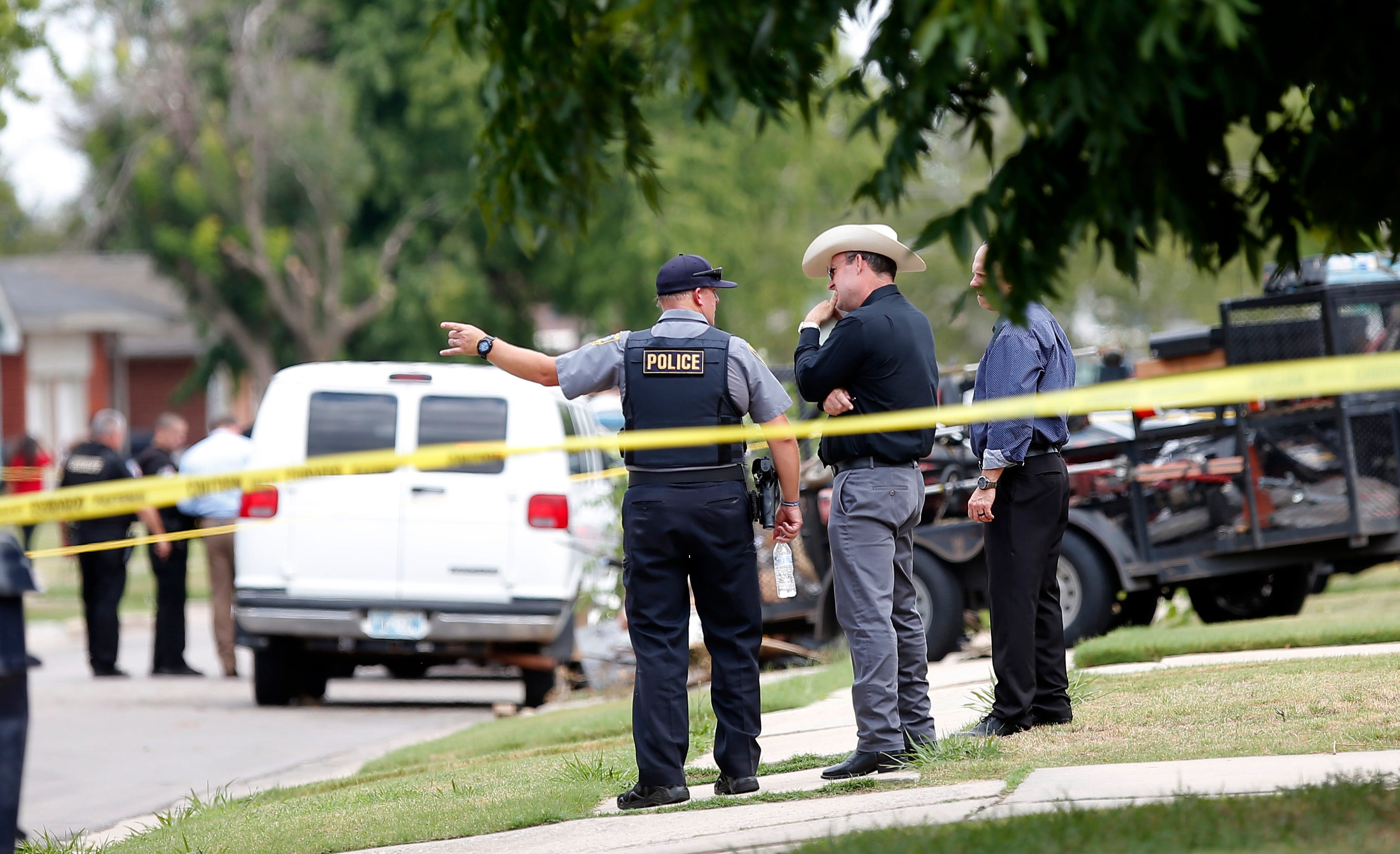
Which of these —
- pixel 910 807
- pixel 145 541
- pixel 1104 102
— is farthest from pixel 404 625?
pixel 1104 102

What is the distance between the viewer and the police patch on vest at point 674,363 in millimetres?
6105

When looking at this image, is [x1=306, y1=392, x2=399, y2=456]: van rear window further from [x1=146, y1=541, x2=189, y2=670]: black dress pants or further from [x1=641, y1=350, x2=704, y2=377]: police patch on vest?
[x1=641, y1=350, x2=704, y2=377]: police patch on vest

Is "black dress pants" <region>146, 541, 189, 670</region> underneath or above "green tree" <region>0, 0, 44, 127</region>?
underneath

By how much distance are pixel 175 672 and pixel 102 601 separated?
891mm

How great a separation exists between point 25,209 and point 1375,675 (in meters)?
68.6

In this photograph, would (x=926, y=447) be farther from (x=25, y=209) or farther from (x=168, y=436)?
(x=25, y=209)

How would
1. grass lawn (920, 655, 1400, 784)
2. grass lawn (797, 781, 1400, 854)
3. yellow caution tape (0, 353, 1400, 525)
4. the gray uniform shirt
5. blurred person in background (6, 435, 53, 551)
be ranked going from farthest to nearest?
blurred person in background (6, 435, 53, 551) < the gray uniform shirt < grass lawn (920, 655, 1400, 784) < yellow caution tape (0, 353, 1400, 525) < grass lawn (797, 781, 1400, 854)

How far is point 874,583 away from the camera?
20.5 feet

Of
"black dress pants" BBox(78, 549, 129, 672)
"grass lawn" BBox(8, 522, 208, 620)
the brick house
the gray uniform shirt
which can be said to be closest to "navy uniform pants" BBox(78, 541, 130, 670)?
"black dress pants" BBox(78, 549, 129, 672)

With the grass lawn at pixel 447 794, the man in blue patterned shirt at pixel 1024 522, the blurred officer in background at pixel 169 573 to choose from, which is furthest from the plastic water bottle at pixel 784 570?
the blurred officer in background at pixel 169 573

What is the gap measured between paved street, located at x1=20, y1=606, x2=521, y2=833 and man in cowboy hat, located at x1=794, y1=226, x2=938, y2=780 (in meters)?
3.75

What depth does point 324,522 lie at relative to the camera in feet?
36.6

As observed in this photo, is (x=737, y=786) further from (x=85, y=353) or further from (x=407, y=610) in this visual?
(x=85, y=353)

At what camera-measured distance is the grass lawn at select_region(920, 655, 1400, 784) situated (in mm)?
5816
